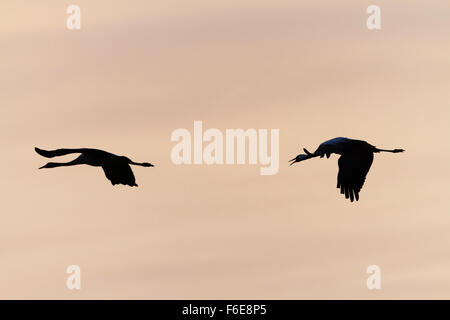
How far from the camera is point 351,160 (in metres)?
35.6

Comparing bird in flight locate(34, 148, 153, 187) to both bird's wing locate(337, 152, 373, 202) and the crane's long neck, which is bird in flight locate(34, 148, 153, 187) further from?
bird's wing locate(337, 152, 373, 202)

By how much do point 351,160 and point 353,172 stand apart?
1.26ft

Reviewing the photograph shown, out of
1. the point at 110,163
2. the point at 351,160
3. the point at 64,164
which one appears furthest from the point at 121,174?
the point at 351,160

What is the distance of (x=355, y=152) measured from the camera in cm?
3531

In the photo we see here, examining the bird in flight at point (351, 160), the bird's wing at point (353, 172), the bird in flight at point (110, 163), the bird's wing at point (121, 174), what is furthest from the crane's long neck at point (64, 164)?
the bird's wing at point (353, 172)

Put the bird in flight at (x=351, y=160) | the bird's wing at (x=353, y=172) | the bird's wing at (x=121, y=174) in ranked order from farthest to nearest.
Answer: the bird's wing at (x=121, y=174) < the bird's wing at (x=353, y=172) < the bird in flight at (x=351, y=160)

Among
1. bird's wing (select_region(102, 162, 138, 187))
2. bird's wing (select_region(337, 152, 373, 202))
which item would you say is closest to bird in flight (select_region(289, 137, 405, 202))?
bird's wing (select_region(337, 152, 373, 202))

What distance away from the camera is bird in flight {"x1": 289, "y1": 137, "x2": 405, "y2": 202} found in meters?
34.7

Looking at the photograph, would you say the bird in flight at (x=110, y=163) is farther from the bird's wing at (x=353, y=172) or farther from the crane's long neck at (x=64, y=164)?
the bird's wing at (x=353, y=172)

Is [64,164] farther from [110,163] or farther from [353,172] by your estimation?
[353,172]

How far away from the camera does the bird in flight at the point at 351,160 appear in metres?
34.7
